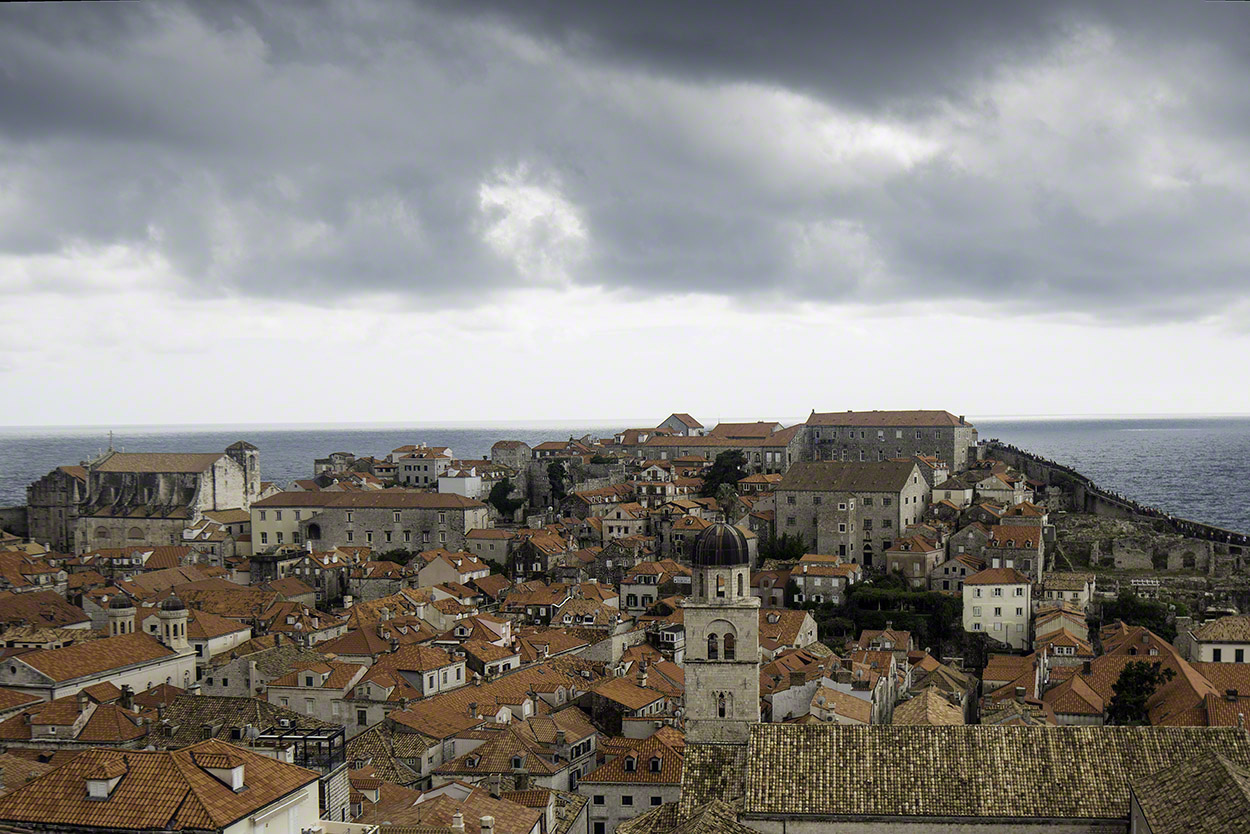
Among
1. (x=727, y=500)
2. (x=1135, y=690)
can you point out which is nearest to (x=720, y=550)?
(x=1135, y=690)

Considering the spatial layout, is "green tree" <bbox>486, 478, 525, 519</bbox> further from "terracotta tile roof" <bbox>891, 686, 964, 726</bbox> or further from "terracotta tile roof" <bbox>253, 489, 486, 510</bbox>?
"terracotta tile roof" <bbox>891, 686, 964, 726</bbox>

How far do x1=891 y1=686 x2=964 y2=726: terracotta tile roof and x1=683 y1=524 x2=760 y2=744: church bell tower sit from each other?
32.8ft

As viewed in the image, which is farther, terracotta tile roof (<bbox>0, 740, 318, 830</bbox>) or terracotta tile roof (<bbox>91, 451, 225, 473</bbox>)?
terracotta tile roof (<bbox>91, 451, 225, 473</bbox>)

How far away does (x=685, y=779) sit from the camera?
24078mm

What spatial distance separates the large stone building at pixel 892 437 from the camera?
3873 inches

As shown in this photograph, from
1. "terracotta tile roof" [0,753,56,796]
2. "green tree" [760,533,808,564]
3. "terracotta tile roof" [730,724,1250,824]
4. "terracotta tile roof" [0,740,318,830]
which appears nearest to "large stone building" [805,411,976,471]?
"green tree" [760,533,808,564]

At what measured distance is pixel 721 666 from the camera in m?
27.5

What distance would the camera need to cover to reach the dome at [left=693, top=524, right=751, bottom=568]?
28.1m

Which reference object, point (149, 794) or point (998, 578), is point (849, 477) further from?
point (149, 794)

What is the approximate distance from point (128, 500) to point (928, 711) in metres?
75.1

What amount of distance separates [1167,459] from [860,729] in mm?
176273

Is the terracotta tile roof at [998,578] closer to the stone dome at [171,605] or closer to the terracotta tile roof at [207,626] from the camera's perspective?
the terracotta tile roof at [207,626]

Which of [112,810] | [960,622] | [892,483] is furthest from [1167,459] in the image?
[112,810]

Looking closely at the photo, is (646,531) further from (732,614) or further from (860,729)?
(860,729)
